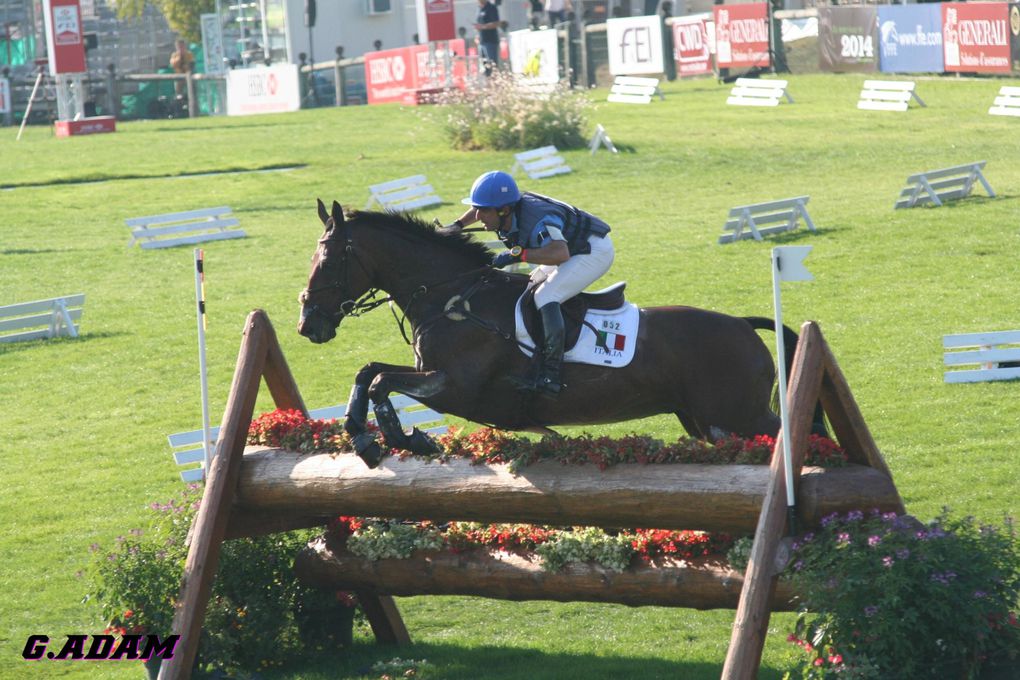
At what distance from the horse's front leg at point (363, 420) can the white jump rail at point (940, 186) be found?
17252mm

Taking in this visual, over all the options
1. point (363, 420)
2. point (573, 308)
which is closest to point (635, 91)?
point (573, 308)

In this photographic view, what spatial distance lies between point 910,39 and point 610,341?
30.0 m

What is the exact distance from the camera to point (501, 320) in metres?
8.79

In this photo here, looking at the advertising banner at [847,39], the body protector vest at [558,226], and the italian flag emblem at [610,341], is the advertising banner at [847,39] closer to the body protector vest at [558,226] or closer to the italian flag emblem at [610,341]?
the body protector vest at [558,226]

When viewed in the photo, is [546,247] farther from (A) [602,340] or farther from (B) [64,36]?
(B) [64,36]

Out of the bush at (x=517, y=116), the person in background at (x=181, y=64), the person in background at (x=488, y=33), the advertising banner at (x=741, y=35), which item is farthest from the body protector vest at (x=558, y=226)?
the person in background at (x=181, y=64)

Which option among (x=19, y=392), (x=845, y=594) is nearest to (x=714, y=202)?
(x=19, y=392)

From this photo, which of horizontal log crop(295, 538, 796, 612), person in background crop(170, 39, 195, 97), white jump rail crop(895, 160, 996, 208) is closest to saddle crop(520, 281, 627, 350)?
horizontal log crop(295, 538, 796, 612)

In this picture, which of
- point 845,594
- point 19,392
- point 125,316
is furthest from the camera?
point 125,316

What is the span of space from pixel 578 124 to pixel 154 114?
24.8m

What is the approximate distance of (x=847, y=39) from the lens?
126 ft

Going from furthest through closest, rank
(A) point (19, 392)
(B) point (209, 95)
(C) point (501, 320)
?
(B) point (209, 95) < (A) point (19, 392) < (C) point (501, 320)

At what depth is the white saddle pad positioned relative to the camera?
865 centimetres

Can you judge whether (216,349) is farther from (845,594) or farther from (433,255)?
(845,594)
